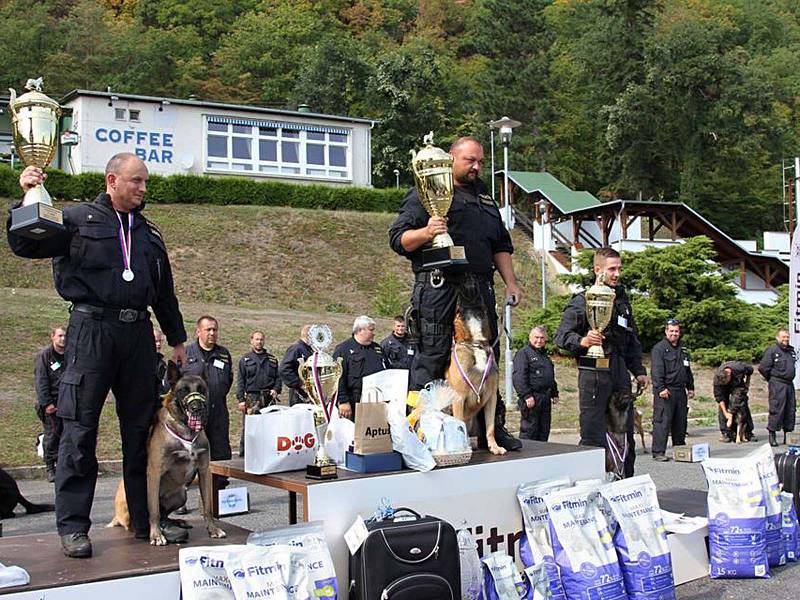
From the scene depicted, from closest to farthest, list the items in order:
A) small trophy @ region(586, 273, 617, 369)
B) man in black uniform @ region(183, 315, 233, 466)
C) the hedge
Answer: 1. small trophy @ region(586, 273, 617, 369)
2. man in black uniform @ region(183, 315, 233, 466)
3. the hedge

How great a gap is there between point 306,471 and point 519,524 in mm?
1332

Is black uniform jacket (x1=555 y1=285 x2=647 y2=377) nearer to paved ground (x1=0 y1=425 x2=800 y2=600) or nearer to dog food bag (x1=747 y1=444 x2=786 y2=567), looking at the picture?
dog food bag (x1=747 y1=444 x2=786 y2=567)

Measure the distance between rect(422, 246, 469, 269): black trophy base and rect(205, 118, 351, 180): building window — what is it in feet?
106

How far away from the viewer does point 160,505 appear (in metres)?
4.52

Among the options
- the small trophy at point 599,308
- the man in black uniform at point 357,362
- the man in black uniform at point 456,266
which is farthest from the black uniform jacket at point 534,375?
the man in black uniform at point 456,266

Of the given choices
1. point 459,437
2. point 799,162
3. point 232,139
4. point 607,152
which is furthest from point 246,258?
point 607,152

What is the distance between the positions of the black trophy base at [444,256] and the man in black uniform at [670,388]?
851 cm

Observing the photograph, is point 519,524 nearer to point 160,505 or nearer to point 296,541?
point 296,541

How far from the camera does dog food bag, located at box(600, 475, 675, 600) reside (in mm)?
4742

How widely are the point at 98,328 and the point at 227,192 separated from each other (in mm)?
30289

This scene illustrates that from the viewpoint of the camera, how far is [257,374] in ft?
38.3

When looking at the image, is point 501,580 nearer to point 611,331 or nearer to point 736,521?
point 736,521

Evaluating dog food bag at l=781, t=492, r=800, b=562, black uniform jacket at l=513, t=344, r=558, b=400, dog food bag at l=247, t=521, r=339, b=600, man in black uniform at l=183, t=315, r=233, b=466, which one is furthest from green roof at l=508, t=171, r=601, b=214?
dog food bag at l=247, t=521, r=339, b=600

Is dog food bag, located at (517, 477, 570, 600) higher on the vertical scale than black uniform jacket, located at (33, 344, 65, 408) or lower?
lower
